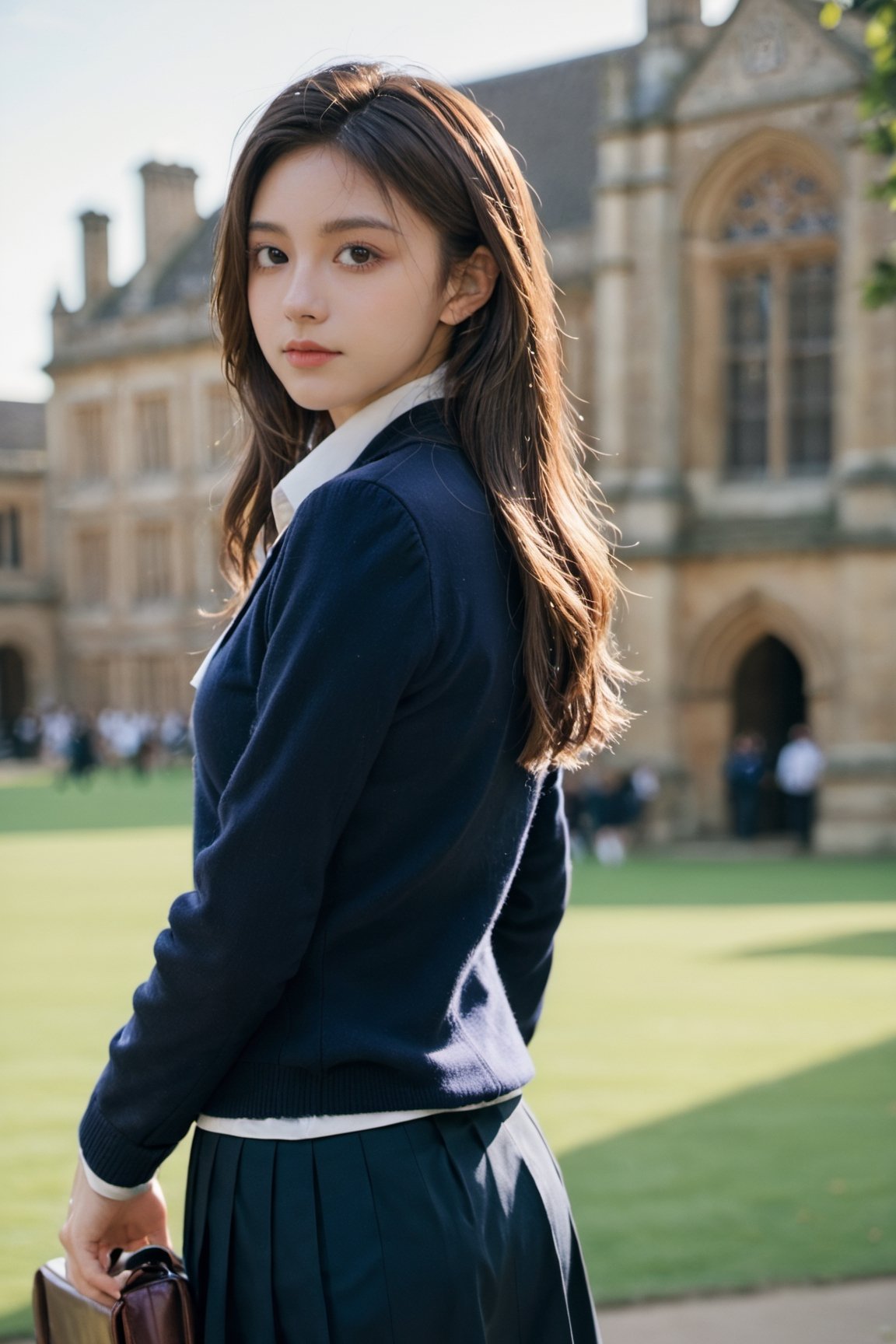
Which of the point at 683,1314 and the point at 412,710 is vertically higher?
the point at 412,710

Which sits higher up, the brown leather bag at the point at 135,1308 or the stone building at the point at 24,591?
the stone building at the point at 24,591

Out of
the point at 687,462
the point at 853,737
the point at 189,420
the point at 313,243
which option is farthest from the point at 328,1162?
the point at 189,420

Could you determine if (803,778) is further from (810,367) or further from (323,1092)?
(323,1092)

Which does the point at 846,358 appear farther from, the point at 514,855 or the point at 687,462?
the point at 514,855

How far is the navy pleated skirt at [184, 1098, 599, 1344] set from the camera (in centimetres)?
155

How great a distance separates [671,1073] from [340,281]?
6014 millimetres

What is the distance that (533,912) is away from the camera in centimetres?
207

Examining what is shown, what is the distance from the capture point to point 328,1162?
159 centimetres

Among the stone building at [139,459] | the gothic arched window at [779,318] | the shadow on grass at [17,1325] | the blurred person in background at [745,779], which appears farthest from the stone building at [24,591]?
the shadow on grass at [17,1325]

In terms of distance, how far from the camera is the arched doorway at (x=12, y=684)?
1939 inches

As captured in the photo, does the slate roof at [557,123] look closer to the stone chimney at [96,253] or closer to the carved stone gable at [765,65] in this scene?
the carved stone gable at [765,65]

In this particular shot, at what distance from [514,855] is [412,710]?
0.29 metres

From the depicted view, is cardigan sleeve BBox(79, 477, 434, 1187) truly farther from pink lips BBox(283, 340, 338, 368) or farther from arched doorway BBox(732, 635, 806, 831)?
arched doorway BBox(732, 635, 806, 831)

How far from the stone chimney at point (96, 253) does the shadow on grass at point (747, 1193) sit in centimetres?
4164
